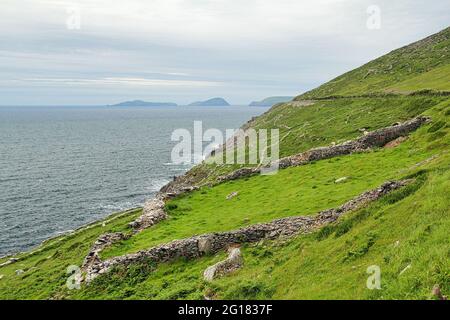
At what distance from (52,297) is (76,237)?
32.8 m

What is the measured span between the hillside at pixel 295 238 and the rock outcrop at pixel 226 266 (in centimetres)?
41

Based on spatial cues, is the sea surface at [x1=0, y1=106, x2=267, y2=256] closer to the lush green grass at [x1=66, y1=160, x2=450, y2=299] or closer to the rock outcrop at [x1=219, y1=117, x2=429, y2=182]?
the rock outcrop at [x1=219, y1=117, x2=429, y2=182]

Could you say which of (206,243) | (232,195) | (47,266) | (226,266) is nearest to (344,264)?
(226,266)

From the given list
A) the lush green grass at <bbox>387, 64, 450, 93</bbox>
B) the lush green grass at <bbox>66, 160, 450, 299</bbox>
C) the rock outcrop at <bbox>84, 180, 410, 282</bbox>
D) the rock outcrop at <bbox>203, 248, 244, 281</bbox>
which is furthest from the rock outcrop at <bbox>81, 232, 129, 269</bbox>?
the lush green grass at <bbox>387, 64, 450, 93</bbox>

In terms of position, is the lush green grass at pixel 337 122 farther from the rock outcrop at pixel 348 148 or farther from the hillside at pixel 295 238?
the hillside at pixel 295 238

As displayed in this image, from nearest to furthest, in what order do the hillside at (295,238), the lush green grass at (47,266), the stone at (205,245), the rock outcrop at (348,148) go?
1. the hillside at (295,238)
2. the stone at (205,245)
3. the lush green grass at (47,266)
4. the rock outcrop at (348,148)

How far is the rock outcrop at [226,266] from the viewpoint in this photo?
961 inches

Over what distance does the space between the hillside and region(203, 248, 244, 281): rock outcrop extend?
1.34ft

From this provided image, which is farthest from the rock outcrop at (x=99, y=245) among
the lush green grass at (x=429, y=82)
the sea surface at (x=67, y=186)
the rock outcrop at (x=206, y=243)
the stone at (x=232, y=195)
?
the lush green grass at (x=429, y=82)

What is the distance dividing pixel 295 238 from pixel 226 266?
5.13 m

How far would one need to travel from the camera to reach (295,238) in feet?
88.7

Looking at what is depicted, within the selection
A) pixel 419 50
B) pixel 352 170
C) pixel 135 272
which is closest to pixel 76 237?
pixel 135 272

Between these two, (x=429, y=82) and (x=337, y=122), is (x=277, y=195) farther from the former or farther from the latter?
(x=429, y=82)

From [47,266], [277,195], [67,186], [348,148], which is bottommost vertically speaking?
[67,186]
